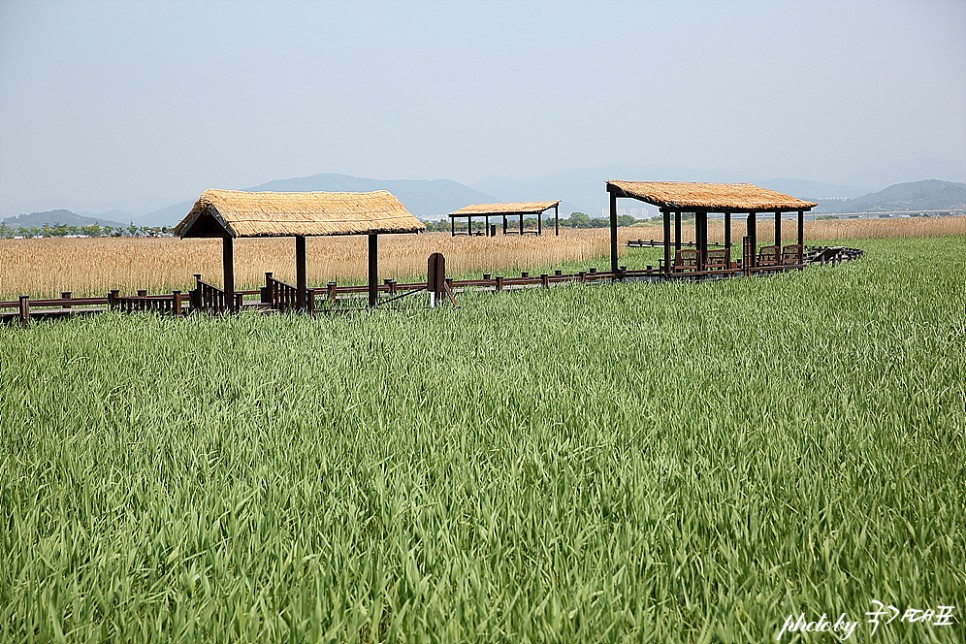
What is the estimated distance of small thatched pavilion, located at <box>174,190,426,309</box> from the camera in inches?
547

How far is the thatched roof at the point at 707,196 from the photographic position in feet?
67.3

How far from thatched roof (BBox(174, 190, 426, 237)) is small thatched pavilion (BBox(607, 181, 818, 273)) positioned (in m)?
6.44

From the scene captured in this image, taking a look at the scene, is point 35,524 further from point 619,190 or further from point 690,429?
point 619,190

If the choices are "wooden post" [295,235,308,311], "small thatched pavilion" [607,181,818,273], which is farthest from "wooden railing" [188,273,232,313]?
"small thatched pavilion" [607,181,818,273]

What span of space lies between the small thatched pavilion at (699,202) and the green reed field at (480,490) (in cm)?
1102

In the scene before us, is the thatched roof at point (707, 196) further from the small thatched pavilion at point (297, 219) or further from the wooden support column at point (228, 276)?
the wooden support column at point (228, 276)

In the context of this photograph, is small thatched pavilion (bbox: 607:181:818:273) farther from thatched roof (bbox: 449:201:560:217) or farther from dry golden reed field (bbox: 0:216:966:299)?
thatched roof (bbox: 449:201:560:217)

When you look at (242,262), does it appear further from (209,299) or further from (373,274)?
(373,274)

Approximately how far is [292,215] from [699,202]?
11.2m

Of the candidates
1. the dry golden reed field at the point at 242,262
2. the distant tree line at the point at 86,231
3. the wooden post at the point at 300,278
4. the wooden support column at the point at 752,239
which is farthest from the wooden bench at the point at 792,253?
the distant tree line at the point at 86,231

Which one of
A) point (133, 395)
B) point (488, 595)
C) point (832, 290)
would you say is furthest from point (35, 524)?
point (832, 290)

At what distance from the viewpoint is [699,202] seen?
69.6ft

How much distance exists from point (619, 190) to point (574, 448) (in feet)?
51.8

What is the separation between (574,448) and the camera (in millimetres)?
5723
